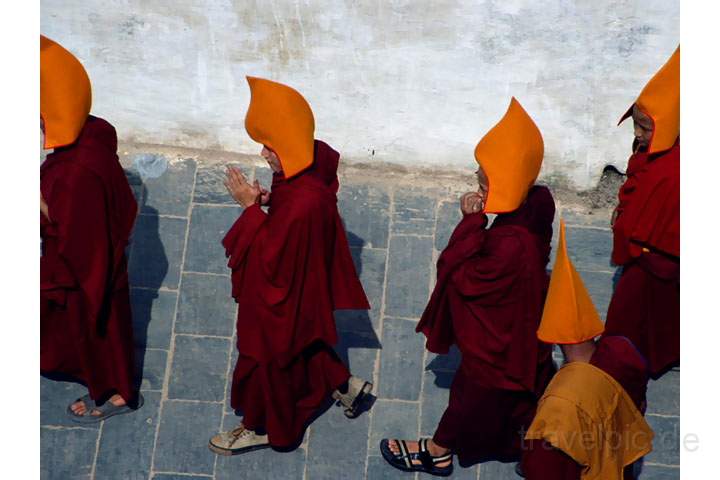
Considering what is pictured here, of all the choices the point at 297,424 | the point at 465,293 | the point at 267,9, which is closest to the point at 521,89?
the point at 267,9

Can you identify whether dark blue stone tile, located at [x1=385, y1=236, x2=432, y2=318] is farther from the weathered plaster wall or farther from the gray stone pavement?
the weathered plaster wall

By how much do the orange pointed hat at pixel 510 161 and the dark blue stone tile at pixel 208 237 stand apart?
2243 millimetres

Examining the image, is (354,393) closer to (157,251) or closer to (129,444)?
(129,444)

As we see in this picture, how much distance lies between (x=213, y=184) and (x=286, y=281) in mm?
1916

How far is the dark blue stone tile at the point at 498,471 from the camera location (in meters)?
6.72

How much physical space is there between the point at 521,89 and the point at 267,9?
5.93ft

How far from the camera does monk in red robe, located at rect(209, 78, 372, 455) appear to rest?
240 inches

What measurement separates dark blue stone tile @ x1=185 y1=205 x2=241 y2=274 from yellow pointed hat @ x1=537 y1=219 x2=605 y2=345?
2.66 meters

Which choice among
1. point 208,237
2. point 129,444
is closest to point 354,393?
point 129,444

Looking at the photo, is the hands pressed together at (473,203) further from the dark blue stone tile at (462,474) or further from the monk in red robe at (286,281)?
the dark blue stone tile at (462,474)

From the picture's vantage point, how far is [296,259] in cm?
617

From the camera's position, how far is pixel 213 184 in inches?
312

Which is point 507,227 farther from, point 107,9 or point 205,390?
point 107,9

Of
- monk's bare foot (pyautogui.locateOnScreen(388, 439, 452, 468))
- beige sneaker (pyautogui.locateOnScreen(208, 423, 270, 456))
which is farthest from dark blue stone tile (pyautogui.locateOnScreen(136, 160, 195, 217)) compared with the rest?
monk's bare foot (pyautogui.locateOnScreen(388, 439, 452, 468))
